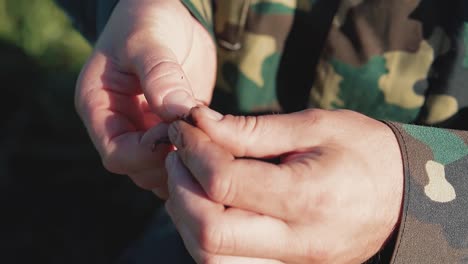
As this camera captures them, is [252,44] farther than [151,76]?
Yes

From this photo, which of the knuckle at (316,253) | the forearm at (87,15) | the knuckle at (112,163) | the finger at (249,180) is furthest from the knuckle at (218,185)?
the forearm at (87,15)

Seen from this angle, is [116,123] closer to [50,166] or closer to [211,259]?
[211,259]

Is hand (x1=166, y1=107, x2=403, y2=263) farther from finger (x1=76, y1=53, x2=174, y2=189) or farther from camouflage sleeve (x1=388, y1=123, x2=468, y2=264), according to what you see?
finger (x1=76, y1=53, x2=174, y2=189)

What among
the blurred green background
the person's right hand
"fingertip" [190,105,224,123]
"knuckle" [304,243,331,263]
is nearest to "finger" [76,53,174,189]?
the person's right hand

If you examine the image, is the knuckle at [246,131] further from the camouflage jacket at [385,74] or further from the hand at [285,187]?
the camouflage jacket at [385,74]

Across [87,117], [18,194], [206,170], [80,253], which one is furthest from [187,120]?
[18,194]

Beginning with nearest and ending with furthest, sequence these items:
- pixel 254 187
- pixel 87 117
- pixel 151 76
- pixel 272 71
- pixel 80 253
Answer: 1. pixel 254 187
2. pixel 151 76
3. pixel 87 117
4. pixel 272 71
5. pixel 80 253

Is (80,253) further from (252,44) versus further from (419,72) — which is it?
(419,72)

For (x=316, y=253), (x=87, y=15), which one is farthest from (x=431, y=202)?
Answer: (x=87, y=15)
